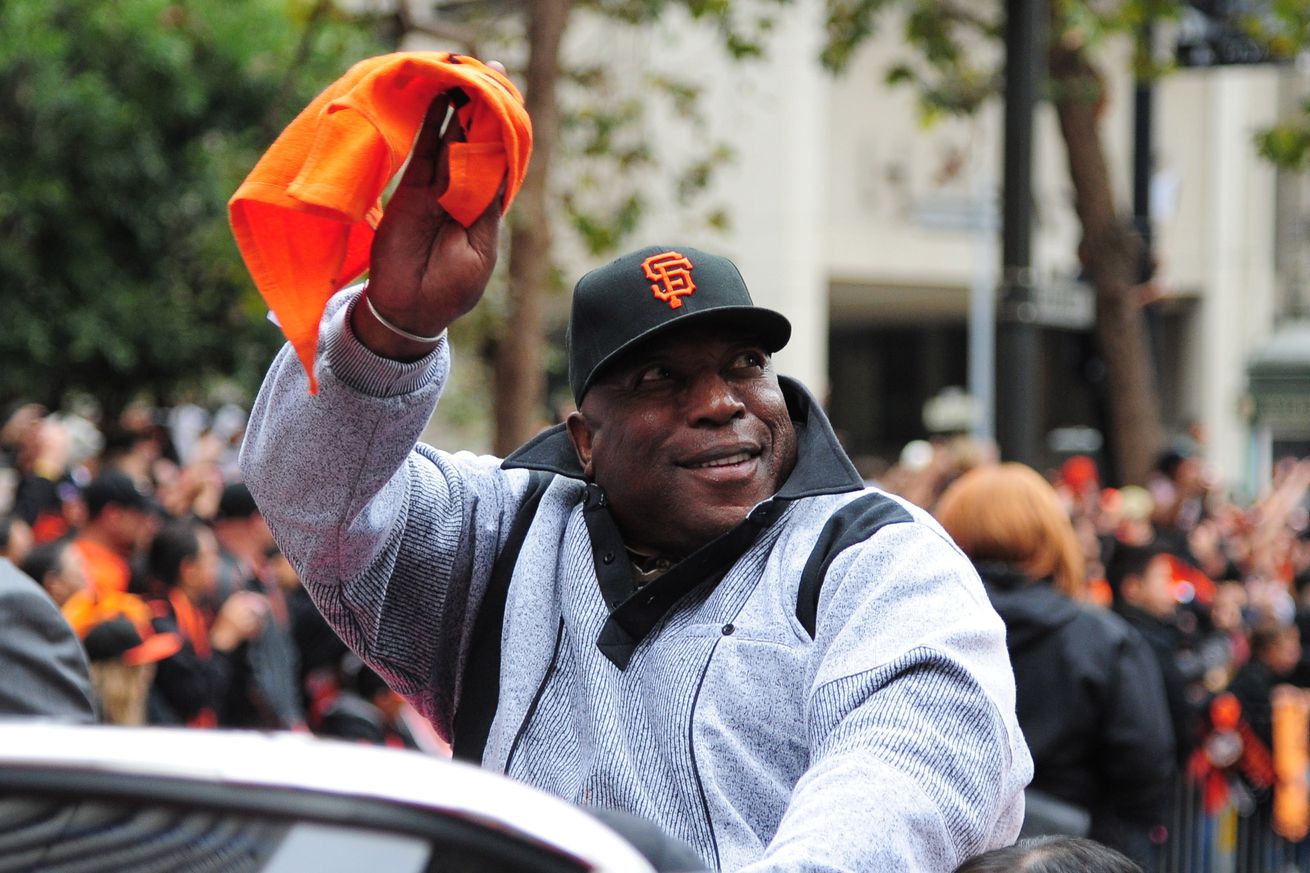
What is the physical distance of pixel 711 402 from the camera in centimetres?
223

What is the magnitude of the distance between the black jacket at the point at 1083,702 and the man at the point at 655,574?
8.98 ft

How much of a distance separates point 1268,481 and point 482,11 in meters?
21.7

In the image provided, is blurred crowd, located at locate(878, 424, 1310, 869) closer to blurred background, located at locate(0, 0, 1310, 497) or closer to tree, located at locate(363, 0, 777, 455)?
blurred background, located at locate(0, 0, 1310, 497)

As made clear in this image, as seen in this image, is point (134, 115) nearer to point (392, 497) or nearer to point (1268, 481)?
point (392, 497)

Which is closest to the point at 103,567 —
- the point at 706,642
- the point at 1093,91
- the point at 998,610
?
A: the point at 998,610

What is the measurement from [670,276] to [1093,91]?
9430mm

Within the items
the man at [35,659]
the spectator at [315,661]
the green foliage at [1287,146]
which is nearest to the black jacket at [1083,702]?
the man at [35,659]

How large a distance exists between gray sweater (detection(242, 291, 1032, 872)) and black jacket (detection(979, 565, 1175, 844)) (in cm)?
276

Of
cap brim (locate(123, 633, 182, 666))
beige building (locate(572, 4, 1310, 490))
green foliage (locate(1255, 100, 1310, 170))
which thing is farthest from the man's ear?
beige building (locate(572, 4, 1310, 490))

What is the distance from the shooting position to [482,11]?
1080 cm

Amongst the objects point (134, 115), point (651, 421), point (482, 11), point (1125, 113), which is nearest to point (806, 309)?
point (1125, 113)

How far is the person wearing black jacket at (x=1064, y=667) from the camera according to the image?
4.93m

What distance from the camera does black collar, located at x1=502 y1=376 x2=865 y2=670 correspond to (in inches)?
85.4

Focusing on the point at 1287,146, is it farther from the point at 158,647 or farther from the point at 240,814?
the point at 240,814
